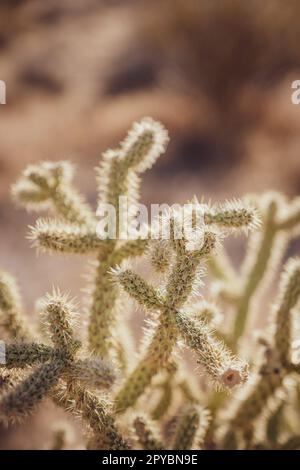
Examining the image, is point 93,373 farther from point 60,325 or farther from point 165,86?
point 165,86

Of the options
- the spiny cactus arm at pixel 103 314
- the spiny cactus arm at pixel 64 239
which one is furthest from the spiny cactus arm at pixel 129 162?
the spiny cactus arm at pixel 103 314

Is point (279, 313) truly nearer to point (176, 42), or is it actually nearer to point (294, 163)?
point (294, 163)

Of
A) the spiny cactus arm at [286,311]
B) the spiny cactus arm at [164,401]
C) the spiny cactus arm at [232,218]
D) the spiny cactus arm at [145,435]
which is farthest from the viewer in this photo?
the spiny cactus arm at [164,401]

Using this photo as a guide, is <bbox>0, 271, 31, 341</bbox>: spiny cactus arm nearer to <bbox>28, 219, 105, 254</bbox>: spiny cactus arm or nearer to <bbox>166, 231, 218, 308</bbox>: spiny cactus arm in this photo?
<bbox>28, 219, 105, 254</bbox>: spiny cactus arm

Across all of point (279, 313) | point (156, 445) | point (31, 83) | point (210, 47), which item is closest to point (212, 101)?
point (210, 47)

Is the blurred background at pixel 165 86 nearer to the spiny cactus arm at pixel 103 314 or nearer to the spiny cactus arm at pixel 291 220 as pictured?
the spiny cactus arm at pixel 291 220

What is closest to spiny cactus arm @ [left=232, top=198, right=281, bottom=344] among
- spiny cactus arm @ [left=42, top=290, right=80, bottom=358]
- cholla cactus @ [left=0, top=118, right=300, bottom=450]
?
cholla cactus @ [left=0, top=118, right=300, bottom=450]

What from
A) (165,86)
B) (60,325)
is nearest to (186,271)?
(60,325)
